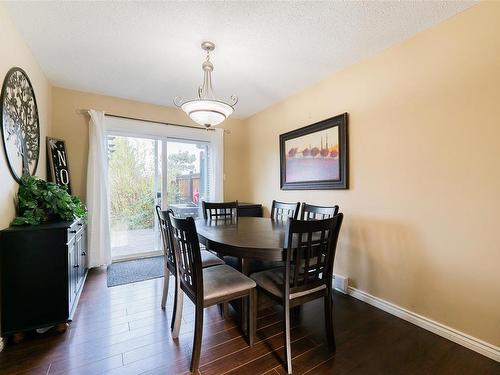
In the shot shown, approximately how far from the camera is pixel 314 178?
9.48 feet

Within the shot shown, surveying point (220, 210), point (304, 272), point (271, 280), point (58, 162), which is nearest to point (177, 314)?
point (271, 280)

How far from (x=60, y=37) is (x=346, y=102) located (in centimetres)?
281

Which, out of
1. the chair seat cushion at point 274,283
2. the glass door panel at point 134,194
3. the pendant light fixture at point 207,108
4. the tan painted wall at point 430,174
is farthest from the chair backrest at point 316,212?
the glass door panel at point 134,194

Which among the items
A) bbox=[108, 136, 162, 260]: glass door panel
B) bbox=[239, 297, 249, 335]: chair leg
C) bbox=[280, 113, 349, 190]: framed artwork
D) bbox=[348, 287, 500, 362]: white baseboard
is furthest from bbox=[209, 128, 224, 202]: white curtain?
bbox=[348, 287, 500, 362]: white baseboard

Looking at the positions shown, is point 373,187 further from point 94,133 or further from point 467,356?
point 94,133

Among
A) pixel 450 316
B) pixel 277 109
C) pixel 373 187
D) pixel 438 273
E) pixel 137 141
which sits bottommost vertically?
pixel 450 316

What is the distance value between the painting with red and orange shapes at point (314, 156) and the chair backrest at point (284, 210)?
51cm

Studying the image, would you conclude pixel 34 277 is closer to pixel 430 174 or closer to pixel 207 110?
pixel 207 110

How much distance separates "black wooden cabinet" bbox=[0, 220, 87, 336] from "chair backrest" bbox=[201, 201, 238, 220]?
4.41 ft

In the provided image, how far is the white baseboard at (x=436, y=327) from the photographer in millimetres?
1547

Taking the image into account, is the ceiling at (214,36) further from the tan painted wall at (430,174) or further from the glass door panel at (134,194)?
the glass door panel at (134,194)

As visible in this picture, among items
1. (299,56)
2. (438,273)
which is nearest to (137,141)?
(299,56)

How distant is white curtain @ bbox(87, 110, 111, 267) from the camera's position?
3.07 metres

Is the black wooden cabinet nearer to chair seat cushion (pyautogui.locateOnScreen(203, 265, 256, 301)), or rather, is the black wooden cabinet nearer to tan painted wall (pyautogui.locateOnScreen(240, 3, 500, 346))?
chair seat cushion (pyautogui.locateOnScreen(203, 265, 256, 301))
